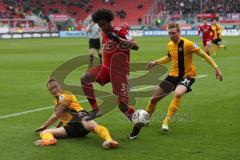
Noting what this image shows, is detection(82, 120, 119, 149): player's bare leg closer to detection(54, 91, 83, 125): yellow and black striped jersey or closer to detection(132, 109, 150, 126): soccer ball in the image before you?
detection(54, 91, 83, 125): yellow and black striped jersey

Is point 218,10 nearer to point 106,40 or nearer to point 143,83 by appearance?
point 143,83

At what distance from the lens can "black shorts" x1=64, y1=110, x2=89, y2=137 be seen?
8.36 metres

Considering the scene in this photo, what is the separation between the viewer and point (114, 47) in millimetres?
8820

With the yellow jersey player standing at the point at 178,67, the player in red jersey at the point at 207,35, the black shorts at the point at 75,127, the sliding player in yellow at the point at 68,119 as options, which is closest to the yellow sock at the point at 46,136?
the sliding player in yellow at the point at 68,119

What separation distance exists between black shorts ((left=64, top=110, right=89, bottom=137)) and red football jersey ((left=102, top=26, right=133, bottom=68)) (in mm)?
1160

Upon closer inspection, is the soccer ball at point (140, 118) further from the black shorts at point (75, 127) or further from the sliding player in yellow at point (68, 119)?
the black shorts at point (75, 127)

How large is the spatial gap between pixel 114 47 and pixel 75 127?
→ 149cm

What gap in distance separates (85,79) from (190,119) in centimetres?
239

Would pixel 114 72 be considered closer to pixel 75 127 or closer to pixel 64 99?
pixel 64 99

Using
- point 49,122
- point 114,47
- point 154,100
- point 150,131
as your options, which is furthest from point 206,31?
point 49,122

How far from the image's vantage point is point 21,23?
67.8 meters

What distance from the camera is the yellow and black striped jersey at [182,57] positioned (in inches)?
369

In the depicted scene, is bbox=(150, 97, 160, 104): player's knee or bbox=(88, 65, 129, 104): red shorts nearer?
bbox=(88, 65, 129, 104): red shorts

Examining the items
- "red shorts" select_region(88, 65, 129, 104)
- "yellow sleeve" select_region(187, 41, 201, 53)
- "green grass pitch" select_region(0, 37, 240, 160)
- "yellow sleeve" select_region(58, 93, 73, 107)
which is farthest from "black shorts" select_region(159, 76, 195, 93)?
"yellow sleeve" select_region(58, 93, 73, 107)
